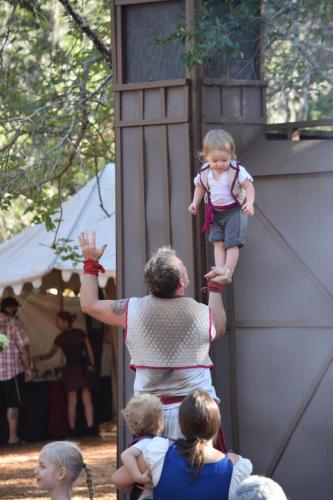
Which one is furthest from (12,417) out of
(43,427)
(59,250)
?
(59,250)

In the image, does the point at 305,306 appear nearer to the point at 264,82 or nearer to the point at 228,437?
the point at 228,437

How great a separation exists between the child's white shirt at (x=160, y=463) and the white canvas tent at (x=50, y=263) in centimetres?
705

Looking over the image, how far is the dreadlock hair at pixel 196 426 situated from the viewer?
4629 millimetres

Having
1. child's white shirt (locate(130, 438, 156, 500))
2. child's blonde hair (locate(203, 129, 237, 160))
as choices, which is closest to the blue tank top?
child's white shirt (locate(130, 438, 156, 500))

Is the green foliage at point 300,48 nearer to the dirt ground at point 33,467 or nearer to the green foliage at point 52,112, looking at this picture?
the green foliage at point 52,112

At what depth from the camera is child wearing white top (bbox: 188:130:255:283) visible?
5859 mm

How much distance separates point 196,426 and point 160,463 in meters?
0.27

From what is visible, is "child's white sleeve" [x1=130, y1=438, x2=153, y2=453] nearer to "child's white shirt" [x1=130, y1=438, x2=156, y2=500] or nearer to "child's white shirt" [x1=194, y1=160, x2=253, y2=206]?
"child's white shirt" [x1=130, y1=438, x2=156, y2=500]

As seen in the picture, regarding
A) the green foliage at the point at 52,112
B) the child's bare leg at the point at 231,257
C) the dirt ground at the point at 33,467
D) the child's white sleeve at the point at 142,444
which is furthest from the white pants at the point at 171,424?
the dirt ground at the point at 33,467

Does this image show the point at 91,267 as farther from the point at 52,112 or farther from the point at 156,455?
the point at 52,112

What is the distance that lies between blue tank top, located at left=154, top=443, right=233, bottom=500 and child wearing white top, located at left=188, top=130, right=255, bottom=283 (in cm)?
138

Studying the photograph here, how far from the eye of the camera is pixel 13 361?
13.7m

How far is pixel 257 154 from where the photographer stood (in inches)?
278

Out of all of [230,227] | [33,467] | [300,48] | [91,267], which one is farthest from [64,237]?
[91,267]
